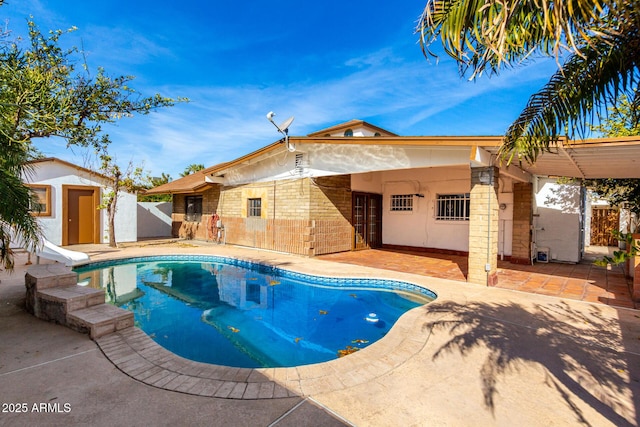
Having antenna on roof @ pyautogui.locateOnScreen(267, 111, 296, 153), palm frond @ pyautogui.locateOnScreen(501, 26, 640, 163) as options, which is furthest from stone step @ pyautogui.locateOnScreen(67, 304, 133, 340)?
antenna on roof @ pyautogui.locateOnScreen(267, 111, 296, 153)

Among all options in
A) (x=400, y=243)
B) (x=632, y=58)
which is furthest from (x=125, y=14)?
(x=400, y=243)

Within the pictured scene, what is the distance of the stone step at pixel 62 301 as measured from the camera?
197 inches

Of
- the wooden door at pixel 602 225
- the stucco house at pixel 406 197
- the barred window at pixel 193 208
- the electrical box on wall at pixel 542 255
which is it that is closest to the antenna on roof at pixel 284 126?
the stucco house at pixel 406 197

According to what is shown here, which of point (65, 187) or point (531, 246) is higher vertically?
point (65, 187)

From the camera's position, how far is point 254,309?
7.71 m

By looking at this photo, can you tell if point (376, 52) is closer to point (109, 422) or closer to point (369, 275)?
point (369, 275)

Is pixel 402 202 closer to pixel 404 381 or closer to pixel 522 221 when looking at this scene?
pixel 522 221

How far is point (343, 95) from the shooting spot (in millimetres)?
17188

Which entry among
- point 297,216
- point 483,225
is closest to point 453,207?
point 483,225

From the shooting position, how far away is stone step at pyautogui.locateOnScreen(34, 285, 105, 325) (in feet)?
16.4

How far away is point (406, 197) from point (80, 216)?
16.9 meters

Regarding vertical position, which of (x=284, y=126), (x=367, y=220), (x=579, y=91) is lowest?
(x=367, y=220)

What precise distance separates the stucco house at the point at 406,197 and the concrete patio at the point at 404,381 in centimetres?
366

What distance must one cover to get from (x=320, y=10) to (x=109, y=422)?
14833mm
